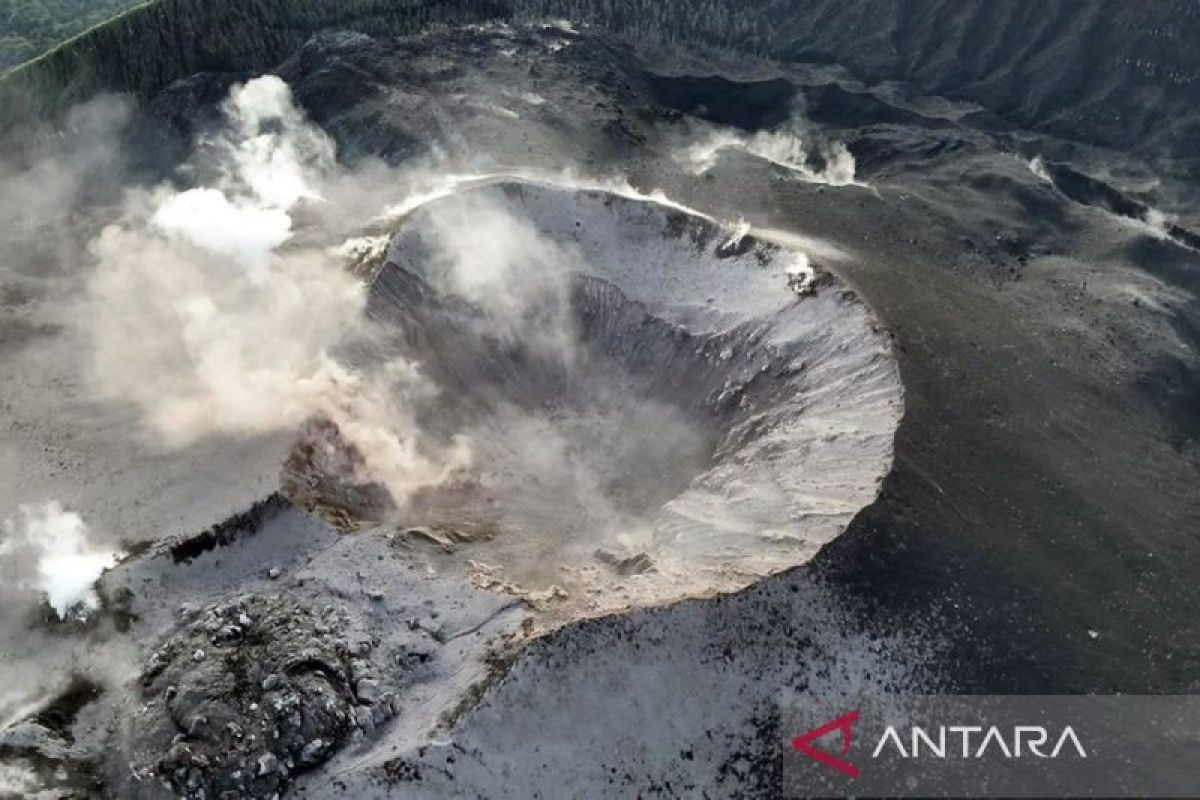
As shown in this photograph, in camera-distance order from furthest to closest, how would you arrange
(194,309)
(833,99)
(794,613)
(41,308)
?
(833,99)
(41,308)
(194,309)
(794,613)

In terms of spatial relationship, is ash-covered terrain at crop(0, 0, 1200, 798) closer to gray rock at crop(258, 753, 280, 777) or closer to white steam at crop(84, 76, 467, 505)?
gray rock at crop(258, 753, 280, 777)

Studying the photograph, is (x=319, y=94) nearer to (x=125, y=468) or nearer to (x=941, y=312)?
(x=125, y=468)

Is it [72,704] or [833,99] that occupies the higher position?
[833,99]

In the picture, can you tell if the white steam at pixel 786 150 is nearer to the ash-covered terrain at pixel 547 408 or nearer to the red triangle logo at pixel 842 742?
the ash-covered terrain at pixel 547 408

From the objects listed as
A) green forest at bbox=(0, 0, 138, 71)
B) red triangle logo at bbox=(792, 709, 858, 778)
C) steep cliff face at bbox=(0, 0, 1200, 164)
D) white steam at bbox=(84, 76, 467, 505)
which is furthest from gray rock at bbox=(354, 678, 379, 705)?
green forest at bbox=(0, 0, 138, 71)

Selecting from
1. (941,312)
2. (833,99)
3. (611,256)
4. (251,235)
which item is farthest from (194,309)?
(833,99)

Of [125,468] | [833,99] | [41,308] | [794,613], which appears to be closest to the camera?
[794,613]
